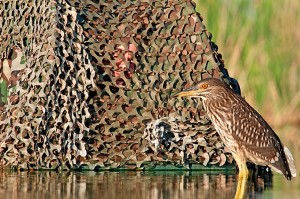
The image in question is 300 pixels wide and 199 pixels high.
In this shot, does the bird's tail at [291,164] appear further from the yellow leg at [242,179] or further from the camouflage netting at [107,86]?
the camouflage netting at [107,86]

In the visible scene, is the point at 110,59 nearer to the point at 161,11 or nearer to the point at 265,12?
the point at 161,11

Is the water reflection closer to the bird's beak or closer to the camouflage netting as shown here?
the camouflage netting

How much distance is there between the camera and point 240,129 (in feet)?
48.4

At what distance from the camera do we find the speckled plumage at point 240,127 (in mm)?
14555

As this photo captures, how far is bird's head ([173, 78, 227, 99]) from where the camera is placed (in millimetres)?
14914

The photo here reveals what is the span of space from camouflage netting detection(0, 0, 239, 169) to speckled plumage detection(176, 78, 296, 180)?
65cm

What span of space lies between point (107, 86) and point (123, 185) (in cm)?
170

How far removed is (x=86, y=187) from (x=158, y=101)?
1930mm

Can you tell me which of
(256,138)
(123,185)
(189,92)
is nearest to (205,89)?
(189,92)

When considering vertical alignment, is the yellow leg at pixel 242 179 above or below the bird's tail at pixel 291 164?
below

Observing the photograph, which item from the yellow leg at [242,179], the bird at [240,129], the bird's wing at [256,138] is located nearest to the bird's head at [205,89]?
the bird at [240,129]

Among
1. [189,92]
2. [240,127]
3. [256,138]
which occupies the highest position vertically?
A: [189,92]

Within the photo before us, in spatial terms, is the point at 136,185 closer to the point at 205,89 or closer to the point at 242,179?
the point at 242,179

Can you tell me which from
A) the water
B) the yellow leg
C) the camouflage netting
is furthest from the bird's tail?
the camouflage netting
